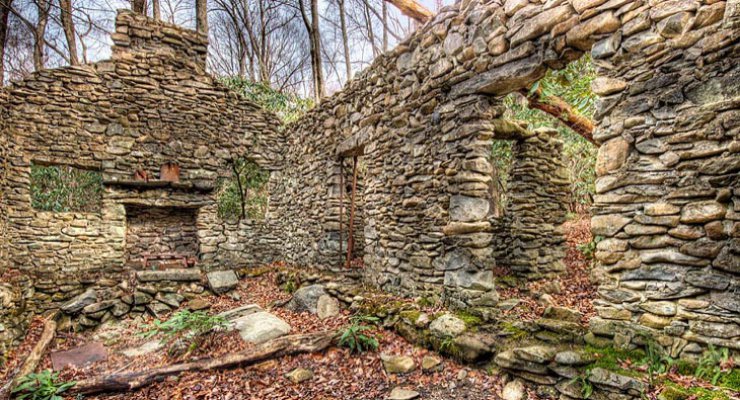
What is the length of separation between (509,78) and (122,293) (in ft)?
21.3

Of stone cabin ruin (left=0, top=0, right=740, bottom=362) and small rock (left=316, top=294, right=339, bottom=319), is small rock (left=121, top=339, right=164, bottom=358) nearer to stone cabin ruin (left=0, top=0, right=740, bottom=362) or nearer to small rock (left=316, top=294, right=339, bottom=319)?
small rock (left=316, top=294, right=339, bottom=319)

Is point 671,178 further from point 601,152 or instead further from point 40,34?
point 40,34

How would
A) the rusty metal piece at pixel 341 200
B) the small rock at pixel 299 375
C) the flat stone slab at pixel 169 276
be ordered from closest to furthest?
1. the small rock at pixel 299 375
2. the flat stone slab at pixel 169 276
3. the rusty metal piece at pixel 341 200

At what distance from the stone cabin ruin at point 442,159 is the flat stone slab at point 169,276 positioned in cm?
114

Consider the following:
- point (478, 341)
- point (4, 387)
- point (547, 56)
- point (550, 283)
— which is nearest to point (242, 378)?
point (4, 387)

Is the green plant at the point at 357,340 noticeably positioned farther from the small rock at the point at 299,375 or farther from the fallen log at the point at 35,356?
the fallen log at the point at 35,356

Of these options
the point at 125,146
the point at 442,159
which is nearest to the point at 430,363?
the point at 442,159

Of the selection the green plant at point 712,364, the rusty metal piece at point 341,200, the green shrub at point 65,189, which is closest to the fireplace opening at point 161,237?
the green shrub at point 65,189

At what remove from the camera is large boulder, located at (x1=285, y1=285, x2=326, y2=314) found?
207 inches

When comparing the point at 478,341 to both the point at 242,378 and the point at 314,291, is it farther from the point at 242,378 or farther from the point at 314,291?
the point at 314,291

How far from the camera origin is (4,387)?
123 inches

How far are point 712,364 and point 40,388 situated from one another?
5080 mm

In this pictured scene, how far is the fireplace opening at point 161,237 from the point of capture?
311 inches

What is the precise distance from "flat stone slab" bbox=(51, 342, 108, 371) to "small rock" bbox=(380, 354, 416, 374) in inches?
130
